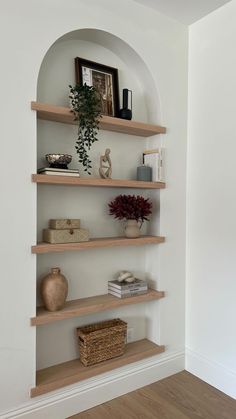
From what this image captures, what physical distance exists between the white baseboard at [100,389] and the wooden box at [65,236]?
0.88 meters

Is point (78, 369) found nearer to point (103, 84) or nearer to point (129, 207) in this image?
point (129, 207)

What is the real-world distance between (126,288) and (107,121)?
3.64ft

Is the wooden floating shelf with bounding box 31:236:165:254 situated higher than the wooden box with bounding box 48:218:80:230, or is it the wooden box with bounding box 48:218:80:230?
the wooden box with bounding box 48:218:80:230

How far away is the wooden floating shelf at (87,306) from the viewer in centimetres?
175

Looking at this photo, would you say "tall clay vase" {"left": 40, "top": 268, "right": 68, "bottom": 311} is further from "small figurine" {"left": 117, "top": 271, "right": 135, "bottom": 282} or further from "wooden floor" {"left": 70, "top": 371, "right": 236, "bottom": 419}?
"wooden floor" {"left": 70, "top": 371, "right": 236, "bottom": 419}

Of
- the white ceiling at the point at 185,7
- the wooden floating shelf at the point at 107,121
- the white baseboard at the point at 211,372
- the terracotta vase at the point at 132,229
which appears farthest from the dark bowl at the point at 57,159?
the white baseboard at the point at 211,372

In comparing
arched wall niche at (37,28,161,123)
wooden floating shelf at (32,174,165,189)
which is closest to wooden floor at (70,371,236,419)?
wooden floating shelf at (32,174,165,189)

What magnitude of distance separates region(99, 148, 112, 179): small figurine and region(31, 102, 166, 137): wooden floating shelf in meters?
0.18

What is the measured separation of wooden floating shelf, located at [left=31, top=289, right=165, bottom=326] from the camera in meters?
1.75

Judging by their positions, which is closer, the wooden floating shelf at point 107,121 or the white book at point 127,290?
the wooden floating shelf at point 107,121

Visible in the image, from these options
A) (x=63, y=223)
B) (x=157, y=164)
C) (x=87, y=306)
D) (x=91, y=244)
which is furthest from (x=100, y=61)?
(x=87, y=306)

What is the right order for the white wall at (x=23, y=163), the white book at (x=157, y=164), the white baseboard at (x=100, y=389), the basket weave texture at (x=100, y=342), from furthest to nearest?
the white book at (x=157, y=164) < the basket weave texture at (x=100, y=342) < the white baseboard at (x=100, y=389) < the white wall at (x=23, y=163)

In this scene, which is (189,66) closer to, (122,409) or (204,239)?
(204,239)

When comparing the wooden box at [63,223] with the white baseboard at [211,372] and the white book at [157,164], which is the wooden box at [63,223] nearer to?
the white book at [157,164]
